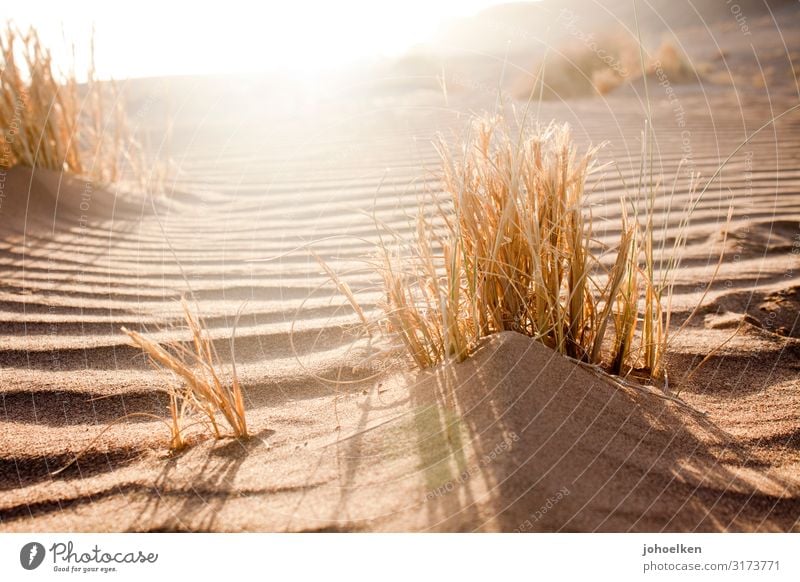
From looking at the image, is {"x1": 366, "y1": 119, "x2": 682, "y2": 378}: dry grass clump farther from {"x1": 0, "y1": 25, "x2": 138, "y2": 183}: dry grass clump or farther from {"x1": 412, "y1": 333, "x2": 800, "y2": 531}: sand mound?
{"x1": 0, "y1": 25, "x2": 138, "y2": 183}: dry grass clump

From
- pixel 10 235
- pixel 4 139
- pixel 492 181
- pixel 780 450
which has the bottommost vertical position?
pixel 780 450

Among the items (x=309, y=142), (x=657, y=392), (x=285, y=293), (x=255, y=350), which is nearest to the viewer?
(x=657, y=392)

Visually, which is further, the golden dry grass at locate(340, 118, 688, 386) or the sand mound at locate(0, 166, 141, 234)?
the sand mound at locate(0, 166, 141, 234)

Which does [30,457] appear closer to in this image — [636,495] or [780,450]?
[636,495]

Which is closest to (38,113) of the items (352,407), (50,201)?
(50,201)

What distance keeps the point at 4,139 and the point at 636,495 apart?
3414 mm

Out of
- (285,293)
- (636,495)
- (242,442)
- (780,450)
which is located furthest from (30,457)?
(780,450)

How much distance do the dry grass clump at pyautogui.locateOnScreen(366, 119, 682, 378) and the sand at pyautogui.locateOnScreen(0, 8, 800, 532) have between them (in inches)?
3.8

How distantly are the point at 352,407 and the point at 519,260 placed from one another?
0.53m

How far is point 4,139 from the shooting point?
11.0ft

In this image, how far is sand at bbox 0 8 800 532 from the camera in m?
1.24
